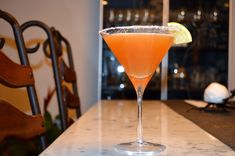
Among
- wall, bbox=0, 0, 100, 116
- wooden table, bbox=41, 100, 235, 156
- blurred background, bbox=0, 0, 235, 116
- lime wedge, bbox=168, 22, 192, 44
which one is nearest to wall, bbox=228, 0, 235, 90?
blurred background, bbox=0, 0, 235, 116

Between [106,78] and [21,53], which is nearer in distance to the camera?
[21,53]

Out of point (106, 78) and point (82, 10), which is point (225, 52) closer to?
point (106, 78)

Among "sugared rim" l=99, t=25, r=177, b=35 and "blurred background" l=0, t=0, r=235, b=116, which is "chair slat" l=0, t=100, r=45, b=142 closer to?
"sugared rim" l=99, t=25, r=177, b=35

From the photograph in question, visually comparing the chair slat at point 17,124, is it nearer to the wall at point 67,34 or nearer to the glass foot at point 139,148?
the glass foot at point 139,148

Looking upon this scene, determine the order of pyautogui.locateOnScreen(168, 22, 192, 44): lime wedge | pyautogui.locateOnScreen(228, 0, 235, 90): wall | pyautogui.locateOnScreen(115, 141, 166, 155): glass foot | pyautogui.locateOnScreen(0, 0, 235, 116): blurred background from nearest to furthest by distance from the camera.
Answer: pyautogui.locateOnScreen(115, 141, 166, 155): glass foot, pyautogui.locateOnScreen(168, 22, 192, 44): lime wedge, pyautogui.locateOnScreen(228, 0, 235, 90): wall, pyautogui.locateOnScreen(0, 0, 235, 116): blurred background

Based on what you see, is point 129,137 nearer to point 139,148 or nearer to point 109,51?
point 139,148

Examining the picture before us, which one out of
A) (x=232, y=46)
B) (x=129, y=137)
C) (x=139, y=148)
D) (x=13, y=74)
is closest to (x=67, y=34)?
(x=232, y=46)

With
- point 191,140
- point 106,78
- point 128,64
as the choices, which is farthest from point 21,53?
point 106,78
